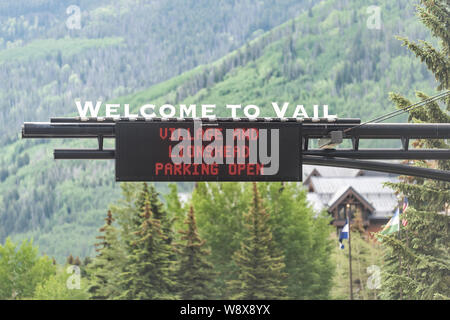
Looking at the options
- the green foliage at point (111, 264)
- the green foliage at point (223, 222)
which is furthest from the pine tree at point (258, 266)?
the green foliage at point (111, 264)

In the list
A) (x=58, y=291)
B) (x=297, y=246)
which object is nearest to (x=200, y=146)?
(x=297, y=246)

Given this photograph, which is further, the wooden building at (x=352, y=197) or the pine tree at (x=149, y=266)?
the wooden building at (x=352, y=197)

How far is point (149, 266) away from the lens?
149 ft

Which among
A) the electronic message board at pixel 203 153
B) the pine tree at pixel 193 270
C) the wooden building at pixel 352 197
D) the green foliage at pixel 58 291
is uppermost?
the electronic message board at pixel 203 153

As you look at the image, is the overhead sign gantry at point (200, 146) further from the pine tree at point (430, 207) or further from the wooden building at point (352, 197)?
the wooden building at point (352, 197)

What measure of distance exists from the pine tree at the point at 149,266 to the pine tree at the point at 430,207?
19.6 m

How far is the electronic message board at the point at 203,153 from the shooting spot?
13.5 meters

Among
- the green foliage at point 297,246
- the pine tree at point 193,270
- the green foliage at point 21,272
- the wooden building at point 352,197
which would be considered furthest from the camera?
the wooden building at point 352,197

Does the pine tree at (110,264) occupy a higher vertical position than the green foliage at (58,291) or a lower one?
higher

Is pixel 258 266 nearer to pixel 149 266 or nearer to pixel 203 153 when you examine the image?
pixel 149 266

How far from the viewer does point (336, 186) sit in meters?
89.7

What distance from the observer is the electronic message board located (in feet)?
44.3

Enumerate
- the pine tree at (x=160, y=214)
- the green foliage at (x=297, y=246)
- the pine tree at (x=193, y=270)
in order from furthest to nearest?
the green foliage at (x=297, y=246) < the pine tree at (x=193, y=270) < the pine tree at (x=160, y=214)
